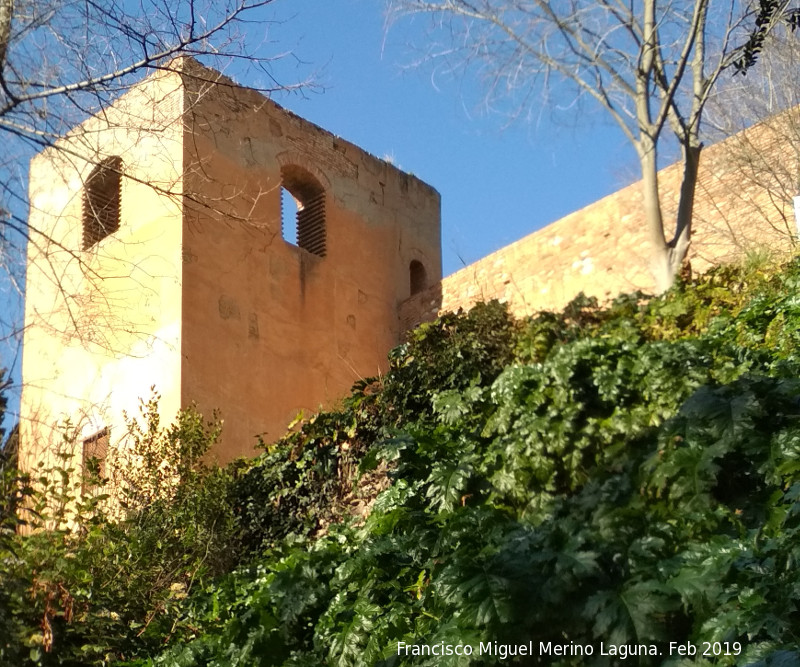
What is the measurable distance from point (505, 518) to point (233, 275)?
20.3ft

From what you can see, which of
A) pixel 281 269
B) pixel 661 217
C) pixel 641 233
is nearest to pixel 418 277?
pixel 281 269

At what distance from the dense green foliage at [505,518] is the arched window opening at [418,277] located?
420 centimetres

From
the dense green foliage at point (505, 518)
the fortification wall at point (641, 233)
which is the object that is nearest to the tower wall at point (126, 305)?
the dense green foliage at point (505, 518)

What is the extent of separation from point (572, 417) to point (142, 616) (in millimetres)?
3233

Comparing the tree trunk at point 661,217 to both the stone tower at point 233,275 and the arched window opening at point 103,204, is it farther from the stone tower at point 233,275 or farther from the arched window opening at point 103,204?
the arched window opening at point 103,204

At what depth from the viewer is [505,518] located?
5625 millimetres

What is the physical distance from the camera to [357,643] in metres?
5.23

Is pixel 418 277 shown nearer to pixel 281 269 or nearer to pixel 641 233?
pixel 281 269

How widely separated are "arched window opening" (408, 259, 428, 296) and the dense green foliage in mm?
4202

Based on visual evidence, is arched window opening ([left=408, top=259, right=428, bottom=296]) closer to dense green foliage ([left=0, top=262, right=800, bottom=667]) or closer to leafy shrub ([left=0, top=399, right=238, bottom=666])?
dense green foliage ([left=0, top=262, right=800, bottom=667])

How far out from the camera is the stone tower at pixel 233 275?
10.4 m

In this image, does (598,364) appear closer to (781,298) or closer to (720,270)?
(781,298)

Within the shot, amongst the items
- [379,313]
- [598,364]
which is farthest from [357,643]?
[379,313]

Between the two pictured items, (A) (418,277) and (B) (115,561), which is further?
(A) (418,277)
